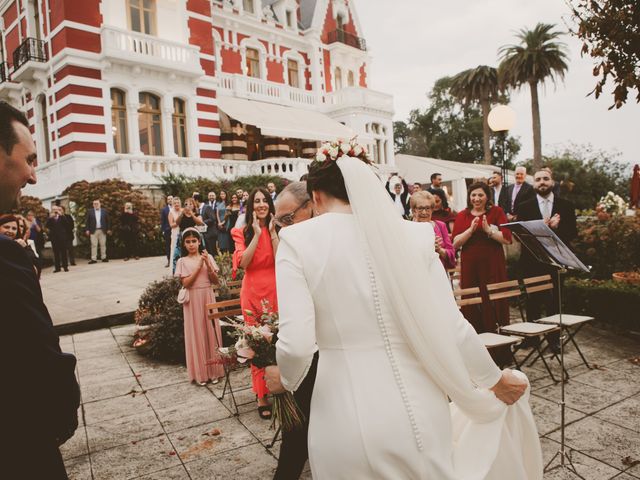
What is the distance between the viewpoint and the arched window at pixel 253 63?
23672 millimetres

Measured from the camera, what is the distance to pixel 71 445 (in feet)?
12.5

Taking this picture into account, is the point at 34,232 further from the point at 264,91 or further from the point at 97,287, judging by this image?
the point at 264,91

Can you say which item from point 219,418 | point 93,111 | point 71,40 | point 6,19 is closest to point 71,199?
point 93,111

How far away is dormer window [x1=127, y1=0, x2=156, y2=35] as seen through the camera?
707 inches

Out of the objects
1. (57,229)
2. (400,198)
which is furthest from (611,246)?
(57,229)

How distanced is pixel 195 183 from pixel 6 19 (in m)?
13.0

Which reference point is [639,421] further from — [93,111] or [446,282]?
[93,111]

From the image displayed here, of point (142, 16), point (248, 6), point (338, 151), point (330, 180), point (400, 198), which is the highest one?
point (248, 6)

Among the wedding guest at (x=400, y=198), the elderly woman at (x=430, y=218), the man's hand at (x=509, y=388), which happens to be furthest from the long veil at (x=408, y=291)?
the wedding guest at (x=400, y=198)

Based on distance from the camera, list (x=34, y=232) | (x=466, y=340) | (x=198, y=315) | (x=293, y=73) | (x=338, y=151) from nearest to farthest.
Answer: (x=466, y=340) → (x=338, y=151) → (x=198, y=315) → (x=34, y=232) → (x=293, y=73)

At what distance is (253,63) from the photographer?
78.4 feet

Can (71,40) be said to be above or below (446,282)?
above

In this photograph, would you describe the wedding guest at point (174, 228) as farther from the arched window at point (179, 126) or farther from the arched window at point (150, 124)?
the arched window at point (179, 126)

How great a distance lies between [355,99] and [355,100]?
6cm
